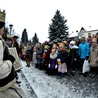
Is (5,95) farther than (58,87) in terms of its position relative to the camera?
No

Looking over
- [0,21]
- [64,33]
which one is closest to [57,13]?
[64,33]

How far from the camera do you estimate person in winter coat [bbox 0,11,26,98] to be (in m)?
2.33

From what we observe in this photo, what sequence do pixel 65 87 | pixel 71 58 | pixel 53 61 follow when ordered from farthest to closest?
pixel 53 61, pixel 71 58, pixel 65 87

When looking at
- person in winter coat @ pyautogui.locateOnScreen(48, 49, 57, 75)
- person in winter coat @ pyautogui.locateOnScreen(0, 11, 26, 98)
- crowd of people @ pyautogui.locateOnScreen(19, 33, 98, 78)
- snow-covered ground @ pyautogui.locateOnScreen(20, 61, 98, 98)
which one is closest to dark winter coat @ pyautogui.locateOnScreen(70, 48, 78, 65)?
crowd of people @ pyautogui.locateOnScreen(19, 33, 98, 78)

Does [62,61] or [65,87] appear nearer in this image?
[65,87]

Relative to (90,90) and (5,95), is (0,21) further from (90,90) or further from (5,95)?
(90,90)

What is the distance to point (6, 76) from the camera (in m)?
2.41

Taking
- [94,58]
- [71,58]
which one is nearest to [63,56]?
[71,58]

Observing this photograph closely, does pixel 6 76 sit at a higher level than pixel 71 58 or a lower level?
higher

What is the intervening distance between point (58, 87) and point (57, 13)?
3509cm

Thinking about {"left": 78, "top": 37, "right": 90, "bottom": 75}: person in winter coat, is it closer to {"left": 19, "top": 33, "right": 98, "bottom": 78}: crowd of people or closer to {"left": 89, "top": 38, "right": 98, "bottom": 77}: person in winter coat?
{"left": 19, "top": 33, "right": 98, "bottom": 78}: crowd of people

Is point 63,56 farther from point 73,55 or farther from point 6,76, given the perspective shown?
point 6,76

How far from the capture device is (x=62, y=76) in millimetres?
9891

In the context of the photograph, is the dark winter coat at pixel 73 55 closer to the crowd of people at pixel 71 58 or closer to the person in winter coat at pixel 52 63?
the crowd of people at pixel 71 58
